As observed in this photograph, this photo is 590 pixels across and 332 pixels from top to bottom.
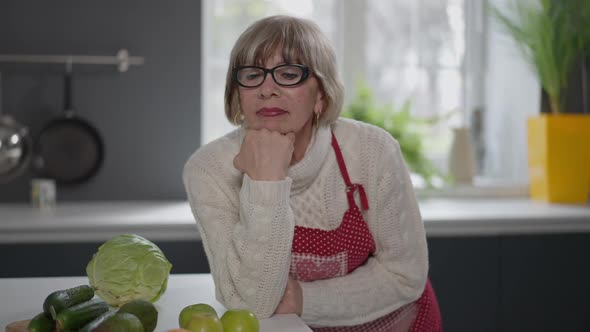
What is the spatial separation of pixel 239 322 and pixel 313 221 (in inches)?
24.1

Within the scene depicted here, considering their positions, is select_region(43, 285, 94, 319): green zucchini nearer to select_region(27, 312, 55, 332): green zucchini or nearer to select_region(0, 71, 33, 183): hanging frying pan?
select_region(27, 312, 55, 332): green zucchini

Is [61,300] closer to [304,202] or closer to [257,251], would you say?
[257,251]

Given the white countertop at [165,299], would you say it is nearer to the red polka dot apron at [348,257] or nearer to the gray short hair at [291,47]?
the red polka dot apron at [348,257]

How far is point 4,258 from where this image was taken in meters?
2.47

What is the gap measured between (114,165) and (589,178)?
202 cm

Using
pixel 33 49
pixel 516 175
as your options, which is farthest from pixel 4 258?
pixel 516 175

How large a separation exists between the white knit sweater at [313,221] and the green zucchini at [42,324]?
43 centimetres

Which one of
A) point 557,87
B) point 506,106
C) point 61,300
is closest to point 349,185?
point 61,300

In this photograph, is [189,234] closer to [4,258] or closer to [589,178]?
[4,258]

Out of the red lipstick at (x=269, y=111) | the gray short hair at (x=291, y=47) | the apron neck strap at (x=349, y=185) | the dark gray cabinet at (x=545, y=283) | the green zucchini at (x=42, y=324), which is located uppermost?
the gray short hair at (x=291, y=47)

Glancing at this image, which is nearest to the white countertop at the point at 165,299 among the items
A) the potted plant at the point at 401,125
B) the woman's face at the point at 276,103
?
the woman's face at the point at 276,103

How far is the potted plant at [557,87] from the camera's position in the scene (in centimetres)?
311

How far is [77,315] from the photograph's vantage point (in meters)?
1.14

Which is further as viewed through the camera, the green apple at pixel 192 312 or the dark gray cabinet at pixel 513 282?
the dark gray cabinet at pixel 513 282
